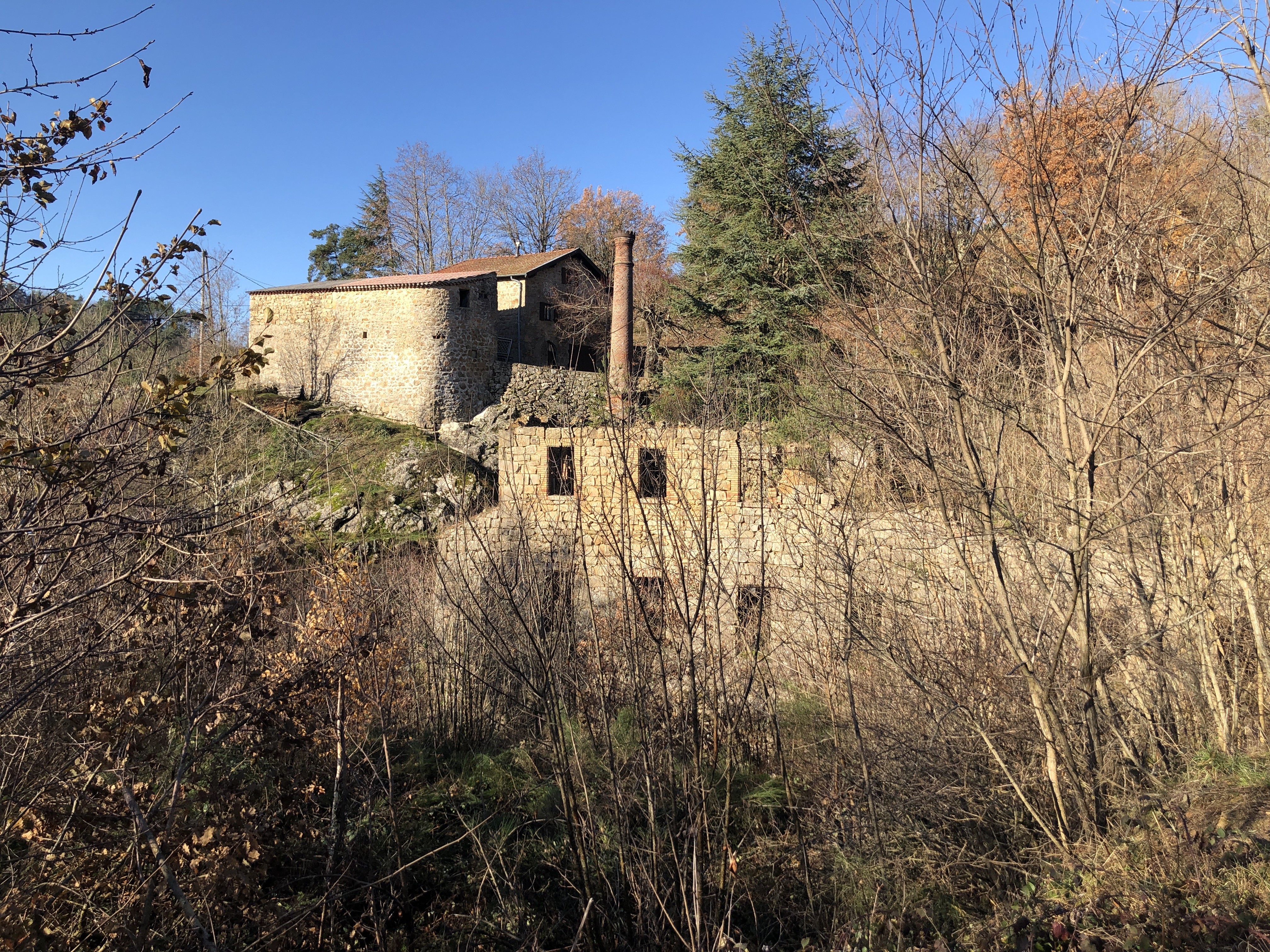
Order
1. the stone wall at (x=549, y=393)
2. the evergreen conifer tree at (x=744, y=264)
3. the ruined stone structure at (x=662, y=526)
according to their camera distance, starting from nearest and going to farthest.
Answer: the ruined stone structure at (x=662, y=526) → the evergreen conifer tree at (x=744, y=264) → the stone wall at (x=549, y=393)

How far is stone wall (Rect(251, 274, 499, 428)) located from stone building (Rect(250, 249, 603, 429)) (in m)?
0.02

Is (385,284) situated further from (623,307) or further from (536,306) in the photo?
(623,307)

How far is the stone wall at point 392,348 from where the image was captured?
22703 millimetres

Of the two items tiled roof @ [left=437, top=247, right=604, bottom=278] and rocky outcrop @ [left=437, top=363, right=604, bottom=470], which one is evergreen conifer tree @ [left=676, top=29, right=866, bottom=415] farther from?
tiled roof @ [left=437, top=247, right=604, bottom=278]

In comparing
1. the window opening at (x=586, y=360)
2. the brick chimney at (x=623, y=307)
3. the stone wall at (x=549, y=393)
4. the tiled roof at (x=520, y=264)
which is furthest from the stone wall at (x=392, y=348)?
the brick chimney at (x=623, y=307)

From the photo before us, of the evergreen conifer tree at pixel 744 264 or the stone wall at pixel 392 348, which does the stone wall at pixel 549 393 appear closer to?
the stone wall at pixel 392 348

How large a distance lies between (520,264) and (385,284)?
5.01 meters

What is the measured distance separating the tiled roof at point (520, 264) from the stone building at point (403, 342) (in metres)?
0.25

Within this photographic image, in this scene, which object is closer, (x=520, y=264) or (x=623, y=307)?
(x=623, y=307)

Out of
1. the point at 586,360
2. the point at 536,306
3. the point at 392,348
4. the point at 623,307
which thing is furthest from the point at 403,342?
the point at 623,307

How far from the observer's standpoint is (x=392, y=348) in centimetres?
2294

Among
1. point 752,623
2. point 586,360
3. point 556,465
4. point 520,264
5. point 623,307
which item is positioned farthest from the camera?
point 586,360

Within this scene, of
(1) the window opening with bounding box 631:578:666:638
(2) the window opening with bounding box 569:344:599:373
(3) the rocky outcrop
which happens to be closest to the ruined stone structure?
(1) the window opening with bounding box 631:578:666:638

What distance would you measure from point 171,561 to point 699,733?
11.2 feet
